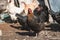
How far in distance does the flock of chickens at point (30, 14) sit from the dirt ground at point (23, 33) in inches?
14.1

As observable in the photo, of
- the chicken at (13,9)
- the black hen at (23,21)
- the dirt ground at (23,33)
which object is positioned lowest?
the dirt ground at (23,33)

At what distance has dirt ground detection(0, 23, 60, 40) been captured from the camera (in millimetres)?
10992

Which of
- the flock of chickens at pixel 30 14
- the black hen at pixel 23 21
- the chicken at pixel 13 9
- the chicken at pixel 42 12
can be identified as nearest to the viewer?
the flock of chickens at pixel 30 14

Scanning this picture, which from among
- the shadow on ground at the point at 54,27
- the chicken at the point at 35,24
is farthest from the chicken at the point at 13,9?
the chicken at the point at 35,24

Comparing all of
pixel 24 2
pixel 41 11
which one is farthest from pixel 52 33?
pixel 24 2

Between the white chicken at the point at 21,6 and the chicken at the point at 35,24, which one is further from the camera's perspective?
the white chicken at the point at 21,6

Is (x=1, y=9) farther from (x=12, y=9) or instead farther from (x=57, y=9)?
(x=57, y=9)

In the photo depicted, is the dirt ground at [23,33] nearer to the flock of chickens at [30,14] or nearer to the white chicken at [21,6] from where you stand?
Result: the flock of chickens at [30,14]

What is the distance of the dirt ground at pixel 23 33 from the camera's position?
433 inches

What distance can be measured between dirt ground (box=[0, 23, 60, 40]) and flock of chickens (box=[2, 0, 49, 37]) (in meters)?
0.36

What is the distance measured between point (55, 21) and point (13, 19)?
208 cm

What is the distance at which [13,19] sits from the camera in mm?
13539

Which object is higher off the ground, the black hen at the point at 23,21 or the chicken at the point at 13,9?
the chicken at the point at 13,9

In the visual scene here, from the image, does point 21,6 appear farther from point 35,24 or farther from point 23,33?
point 35,24
